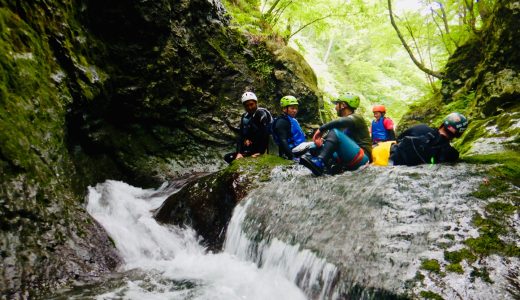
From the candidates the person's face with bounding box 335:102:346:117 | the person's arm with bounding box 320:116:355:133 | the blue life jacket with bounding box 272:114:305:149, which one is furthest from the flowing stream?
the blue life jacket with bounding box 272:114:305:149

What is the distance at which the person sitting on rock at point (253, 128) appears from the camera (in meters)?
8.21

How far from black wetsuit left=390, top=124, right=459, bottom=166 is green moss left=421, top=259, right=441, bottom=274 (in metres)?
2.54

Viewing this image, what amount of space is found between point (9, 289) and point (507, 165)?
5.80 metres

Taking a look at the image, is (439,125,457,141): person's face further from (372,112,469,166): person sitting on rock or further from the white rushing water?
the white rushing water

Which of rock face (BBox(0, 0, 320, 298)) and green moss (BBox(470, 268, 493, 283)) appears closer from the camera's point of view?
green moss (BBox(470, 268, 493, 283))

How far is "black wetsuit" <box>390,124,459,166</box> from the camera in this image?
5.39 meters

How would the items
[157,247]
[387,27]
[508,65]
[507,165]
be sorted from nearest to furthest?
[507,165] → [157,247] → [508,65] → [387,27]

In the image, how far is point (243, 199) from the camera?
6227 mm

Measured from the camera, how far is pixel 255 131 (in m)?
8.34

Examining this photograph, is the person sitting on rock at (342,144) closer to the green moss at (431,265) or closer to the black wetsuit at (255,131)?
the black wetsuit at (255,131)

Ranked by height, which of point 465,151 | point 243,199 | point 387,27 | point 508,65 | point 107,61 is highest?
point 387,27

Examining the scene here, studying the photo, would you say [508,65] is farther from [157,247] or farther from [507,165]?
[157,247]

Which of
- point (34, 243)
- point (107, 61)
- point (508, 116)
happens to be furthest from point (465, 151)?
point (107, 61)

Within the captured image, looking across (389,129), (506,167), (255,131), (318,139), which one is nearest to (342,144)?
(318,139)
